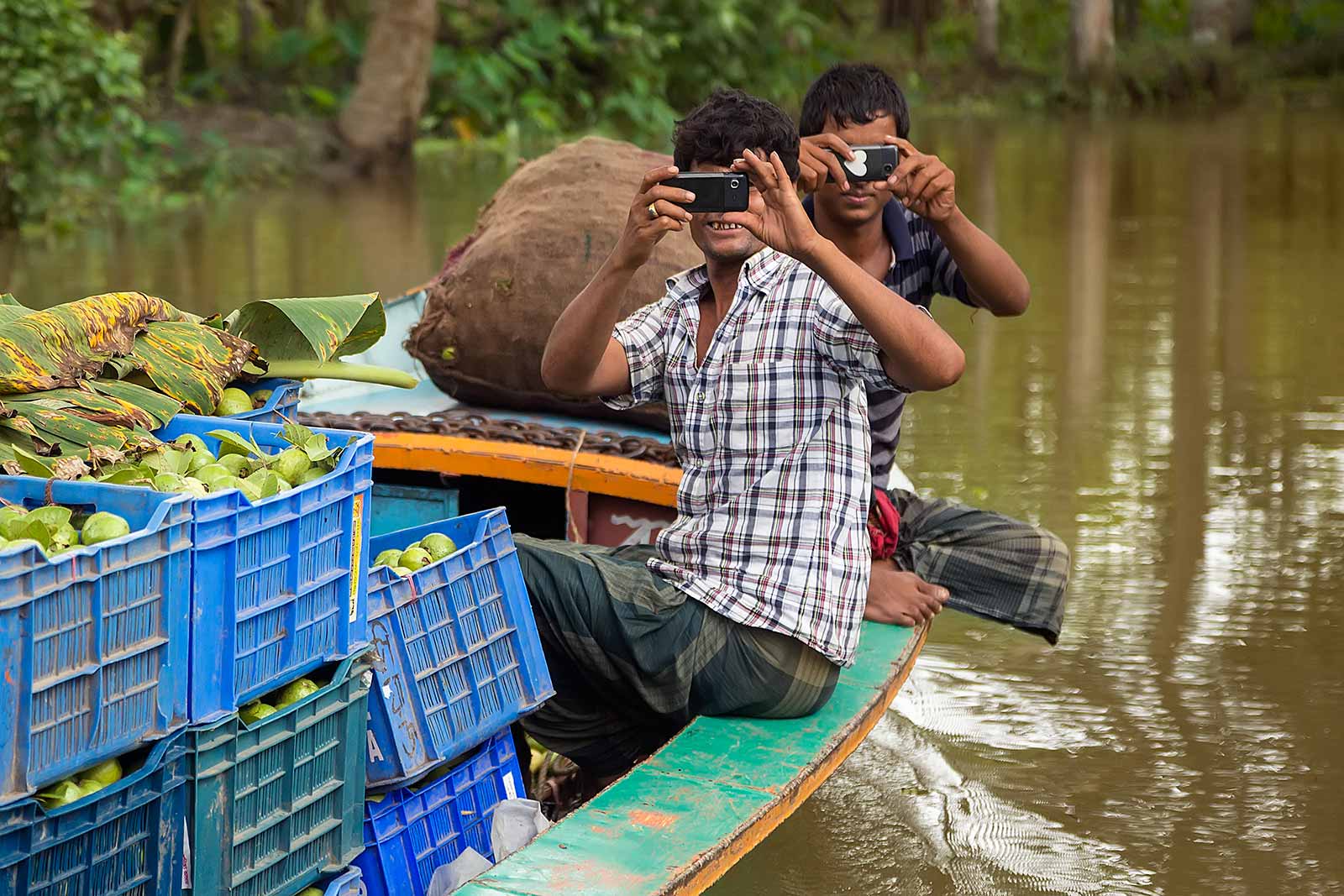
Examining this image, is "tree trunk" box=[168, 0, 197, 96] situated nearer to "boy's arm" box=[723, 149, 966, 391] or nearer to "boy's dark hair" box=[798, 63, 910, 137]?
"boy's dark hair" box=[798, 63, 910, 137]

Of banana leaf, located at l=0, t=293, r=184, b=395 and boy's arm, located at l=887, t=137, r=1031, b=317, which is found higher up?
boy's arm, located at l=887, t=137, r=1031, b=317

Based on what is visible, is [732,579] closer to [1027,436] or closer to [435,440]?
[435,440]

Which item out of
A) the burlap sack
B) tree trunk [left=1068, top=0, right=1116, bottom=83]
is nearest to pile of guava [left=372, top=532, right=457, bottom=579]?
the burlap sack

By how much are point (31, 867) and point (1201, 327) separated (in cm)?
803

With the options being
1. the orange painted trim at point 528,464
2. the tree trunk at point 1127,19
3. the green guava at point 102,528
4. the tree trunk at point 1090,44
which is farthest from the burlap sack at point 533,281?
the tree trunk at point 1127,19

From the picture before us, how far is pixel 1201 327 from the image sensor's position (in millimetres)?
8969

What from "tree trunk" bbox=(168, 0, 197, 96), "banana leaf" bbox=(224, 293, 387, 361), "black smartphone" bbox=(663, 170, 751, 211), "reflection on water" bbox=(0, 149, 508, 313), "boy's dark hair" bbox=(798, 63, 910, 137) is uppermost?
"tree trunk" bbox=(168, 0, 197, 96)

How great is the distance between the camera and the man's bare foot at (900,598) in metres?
3.50

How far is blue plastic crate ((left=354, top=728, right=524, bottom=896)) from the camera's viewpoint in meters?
2.52

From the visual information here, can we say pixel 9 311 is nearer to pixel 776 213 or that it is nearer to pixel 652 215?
pixel 652 215

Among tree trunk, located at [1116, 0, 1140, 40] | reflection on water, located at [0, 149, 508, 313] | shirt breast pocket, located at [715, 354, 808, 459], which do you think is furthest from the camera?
tree trunk, located at [1116, 0, 1140, 40]

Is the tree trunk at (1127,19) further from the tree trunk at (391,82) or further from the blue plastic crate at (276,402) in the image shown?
the blue plastic crate at (276,402)

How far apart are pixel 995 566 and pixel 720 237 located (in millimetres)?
1157

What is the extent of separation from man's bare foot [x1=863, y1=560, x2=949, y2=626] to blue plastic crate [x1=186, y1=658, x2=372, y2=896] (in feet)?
4.70
